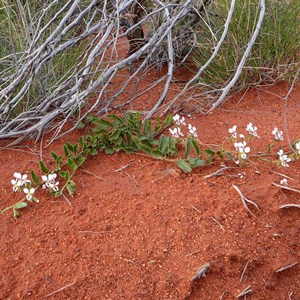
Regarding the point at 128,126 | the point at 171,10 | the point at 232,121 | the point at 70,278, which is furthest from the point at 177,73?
the point at 70,278

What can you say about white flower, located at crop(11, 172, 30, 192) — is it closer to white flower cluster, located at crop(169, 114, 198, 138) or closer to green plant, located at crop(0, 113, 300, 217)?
green plant, located at crop(0, 113, 300, 217)

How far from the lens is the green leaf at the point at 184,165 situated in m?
2.35

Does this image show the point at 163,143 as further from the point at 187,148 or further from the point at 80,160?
the point at 80,160

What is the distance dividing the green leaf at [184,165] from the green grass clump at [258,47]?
38.1 inches

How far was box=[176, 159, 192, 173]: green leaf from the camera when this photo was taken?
235 centimetres

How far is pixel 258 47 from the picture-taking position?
131 inches

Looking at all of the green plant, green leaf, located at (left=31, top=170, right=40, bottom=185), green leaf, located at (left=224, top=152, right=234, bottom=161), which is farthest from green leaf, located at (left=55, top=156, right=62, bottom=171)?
green leaf, located at (left=224, top=152, right=234, bottom=161)

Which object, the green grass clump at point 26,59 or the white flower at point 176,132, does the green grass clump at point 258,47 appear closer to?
the white flower at point 176,132

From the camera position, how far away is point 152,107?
3.13m

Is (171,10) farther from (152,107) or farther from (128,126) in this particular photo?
(128,126)

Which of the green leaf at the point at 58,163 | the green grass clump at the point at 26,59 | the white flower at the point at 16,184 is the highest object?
the green grass clump at the point at 26,59

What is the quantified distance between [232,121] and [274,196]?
78 cm

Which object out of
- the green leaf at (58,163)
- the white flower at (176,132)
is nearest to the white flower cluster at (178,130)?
the white flower at (176,132)

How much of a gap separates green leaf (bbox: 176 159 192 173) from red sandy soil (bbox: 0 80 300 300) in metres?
0.03
